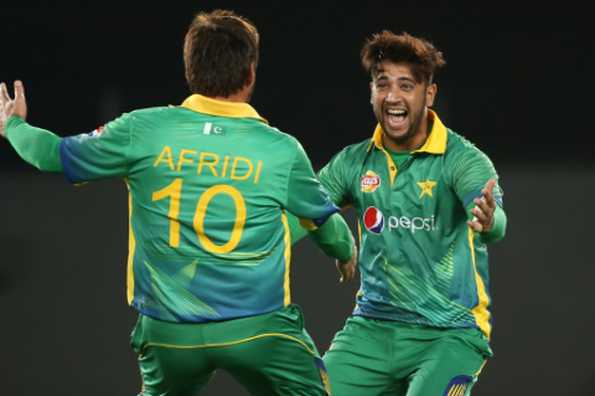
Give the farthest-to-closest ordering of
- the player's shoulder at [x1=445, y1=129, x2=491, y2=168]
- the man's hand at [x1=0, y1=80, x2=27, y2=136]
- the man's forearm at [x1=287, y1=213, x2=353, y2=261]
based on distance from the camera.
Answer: the player's shoulder at [x1=445, y1=129, x2=491, y2=168], the man's forearm at [x1=287, y1=213, x2=353, y2=261], the man's hand at [x1=0, y1=80, x2=27, y2=136]

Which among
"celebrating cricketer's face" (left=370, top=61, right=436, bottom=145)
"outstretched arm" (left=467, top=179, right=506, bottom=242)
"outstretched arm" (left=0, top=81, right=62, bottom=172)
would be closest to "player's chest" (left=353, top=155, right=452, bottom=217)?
"celebrating cricketer's face" (left=370, top=61, right=436, bottom=145)

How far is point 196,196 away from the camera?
10.3ft

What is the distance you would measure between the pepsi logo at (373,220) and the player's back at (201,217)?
849mm

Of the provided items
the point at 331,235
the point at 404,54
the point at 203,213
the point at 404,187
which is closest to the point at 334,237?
the point at 331,235

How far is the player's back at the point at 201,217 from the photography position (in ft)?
10.3

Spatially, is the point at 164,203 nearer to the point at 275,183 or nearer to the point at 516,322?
the point at 275,183

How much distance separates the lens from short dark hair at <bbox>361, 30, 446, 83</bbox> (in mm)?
4059

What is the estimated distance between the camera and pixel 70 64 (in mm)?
7727

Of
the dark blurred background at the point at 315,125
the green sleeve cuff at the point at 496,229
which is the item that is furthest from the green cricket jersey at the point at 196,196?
the dark blurred background at the point at 315,125

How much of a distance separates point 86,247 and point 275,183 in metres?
3.60

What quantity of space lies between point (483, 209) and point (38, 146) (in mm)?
1253

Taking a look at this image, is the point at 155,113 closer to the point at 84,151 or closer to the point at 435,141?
the point at 84,151

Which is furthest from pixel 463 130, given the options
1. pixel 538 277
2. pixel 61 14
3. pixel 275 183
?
pixel 275 183

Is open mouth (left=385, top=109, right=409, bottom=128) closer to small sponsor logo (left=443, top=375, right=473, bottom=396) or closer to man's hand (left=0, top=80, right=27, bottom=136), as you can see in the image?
small sponsor logo (left=443, top=375, right=473, bottom=396)
